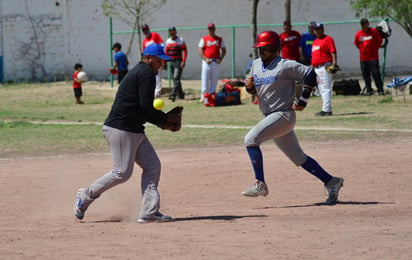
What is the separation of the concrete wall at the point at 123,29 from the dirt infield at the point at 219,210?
16.4 m

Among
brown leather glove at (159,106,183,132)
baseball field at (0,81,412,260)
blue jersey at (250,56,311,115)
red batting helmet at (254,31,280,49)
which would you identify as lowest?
baseball field at (0,81,412,260)

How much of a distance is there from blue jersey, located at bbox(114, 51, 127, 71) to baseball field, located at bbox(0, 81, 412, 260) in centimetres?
607

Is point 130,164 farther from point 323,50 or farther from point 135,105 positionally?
point 323,50

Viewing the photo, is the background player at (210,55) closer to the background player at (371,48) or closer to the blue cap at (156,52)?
the background player at (371,48)

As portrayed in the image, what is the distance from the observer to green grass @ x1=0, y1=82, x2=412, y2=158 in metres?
15.2

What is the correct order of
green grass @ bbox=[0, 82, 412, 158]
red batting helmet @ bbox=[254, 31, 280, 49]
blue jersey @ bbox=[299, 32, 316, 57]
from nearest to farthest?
1. red batting helmet @ bbox=[254, 31, 280, 49]
2. green grass @ bbox=[0, 82, 412, 158]
3. blue jersey @ bbox=[299, 32, 316, 57]

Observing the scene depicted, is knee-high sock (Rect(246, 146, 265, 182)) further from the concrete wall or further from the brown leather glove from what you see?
the concrete wall

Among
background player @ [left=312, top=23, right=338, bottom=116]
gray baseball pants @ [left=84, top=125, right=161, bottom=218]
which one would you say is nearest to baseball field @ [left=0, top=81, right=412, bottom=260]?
gray baseball pants @ [left=84, top=125, right=161, bottom=218]

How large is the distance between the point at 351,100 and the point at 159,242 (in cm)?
1627

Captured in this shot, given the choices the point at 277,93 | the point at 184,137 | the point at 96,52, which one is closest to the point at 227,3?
the point at 96,52

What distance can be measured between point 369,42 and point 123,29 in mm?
12961

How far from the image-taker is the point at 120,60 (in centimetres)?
2562

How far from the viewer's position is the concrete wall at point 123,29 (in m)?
30.1

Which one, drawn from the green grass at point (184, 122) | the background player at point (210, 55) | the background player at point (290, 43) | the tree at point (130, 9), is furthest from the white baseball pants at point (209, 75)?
the tree at point (130, 9)
